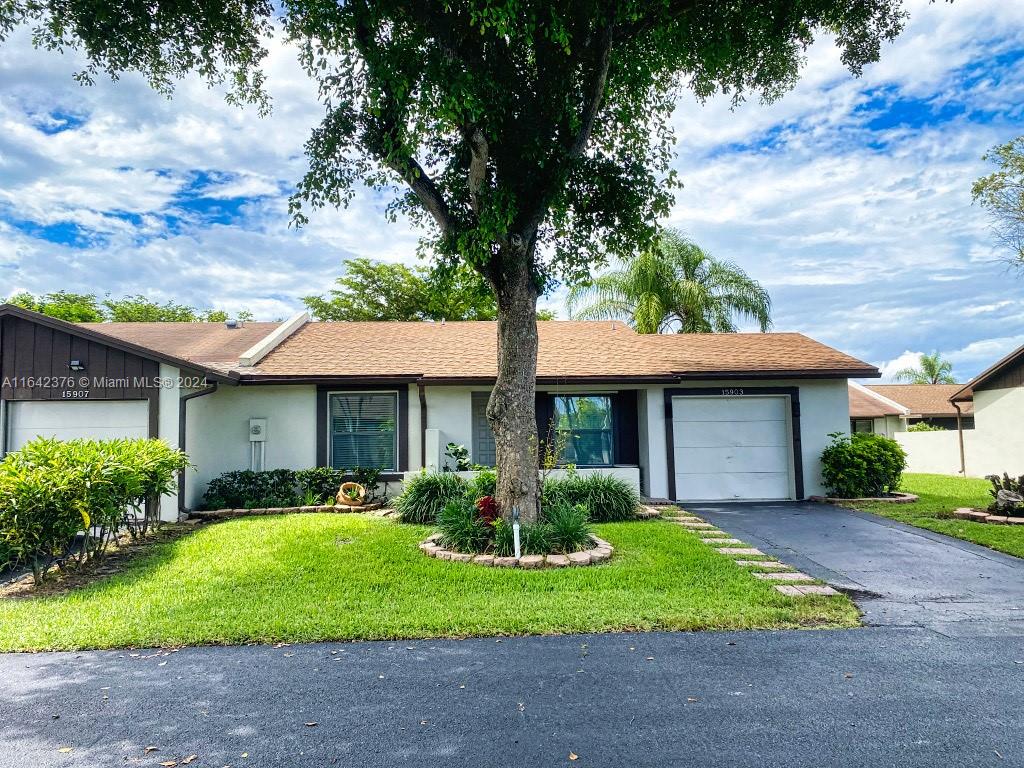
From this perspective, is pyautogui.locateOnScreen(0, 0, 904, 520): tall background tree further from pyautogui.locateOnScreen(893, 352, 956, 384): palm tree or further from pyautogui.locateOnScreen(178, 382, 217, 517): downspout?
pyautogui.locateOnScreen(893, 352, 956, 384): palm tree

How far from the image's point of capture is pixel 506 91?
7566 mm

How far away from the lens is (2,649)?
15.2ft

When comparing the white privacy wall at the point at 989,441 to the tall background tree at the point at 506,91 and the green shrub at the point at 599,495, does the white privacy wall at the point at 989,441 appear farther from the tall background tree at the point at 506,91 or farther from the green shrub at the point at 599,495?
the green shrub at the point at 599,495

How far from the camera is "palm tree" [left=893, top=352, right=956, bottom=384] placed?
123ft

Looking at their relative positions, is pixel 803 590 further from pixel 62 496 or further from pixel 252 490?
pixel 252 490

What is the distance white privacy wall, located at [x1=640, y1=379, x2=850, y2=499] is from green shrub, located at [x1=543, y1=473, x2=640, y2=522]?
210 centimetres

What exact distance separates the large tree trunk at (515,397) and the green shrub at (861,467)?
741 cm

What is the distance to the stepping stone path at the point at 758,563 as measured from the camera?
5770 millimetres

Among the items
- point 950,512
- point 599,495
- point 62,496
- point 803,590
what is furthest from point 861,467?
point 62,496

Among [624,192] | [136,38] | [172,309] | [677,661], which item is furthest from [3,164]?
[172,309]

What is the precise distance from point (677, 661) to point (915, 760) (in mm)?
1518

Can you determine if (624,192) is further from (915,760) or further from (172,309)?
(172,309)

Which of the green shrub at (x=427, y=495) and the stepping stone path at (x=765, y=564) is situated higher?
the green shrub at (x=427, y=495)

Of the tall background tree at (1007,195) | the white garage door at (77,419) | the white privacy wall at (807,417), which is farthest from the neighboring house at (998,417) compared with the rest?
the white garage door at (77,419)
